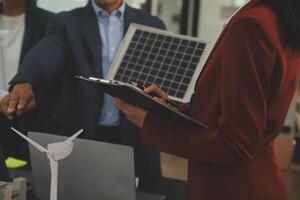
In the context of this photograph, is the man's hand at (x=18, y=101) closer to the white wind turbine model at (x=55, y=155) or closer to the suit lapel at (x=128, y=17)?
the white wind turbine model at (x=55, y=155)

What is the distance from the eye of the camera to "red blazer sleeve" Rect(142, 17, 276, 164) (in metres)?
0.89

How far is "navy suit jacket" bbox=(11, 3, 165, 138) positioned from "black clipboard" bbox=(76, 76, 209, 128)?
634mm

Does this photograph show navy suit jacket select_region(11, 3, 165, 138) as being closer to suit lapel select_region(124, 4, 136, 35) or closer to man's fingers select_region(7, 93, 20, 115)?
suit lapel select_region(124, 4, 136, 35)

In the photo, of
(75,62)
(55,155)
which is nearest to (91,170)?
(55,155)

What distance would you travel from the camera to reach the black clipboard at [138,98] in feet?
2.86

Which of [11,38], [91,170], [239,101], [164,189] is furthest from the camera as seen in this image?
[11,38]

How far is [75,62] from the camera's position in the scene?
5.19 feet

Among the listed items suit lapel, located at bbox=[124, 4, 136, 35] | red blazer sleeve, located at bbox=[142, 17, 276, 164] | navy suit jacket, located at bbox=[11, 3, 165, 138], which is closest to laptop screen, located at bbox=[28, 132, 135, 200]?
red blazer sleeve, located at bbox=[142, 17, 276, 164]

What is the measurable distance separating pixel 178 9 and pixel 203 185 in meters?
4.62

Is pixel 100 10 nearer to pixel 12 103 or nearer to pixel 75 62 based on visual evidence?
pixel 75 62

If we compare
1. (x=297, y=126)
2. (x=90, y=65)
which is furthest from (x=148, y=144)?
(x=297, y=126)

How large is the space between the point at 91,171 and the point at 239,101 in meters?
0.36

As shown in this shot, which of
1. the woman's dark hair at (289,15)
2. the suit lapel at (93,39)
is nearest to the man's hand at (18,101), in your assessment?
the suit lapel at (93,39)

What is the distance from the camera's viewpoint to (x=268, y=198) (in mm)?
1025
